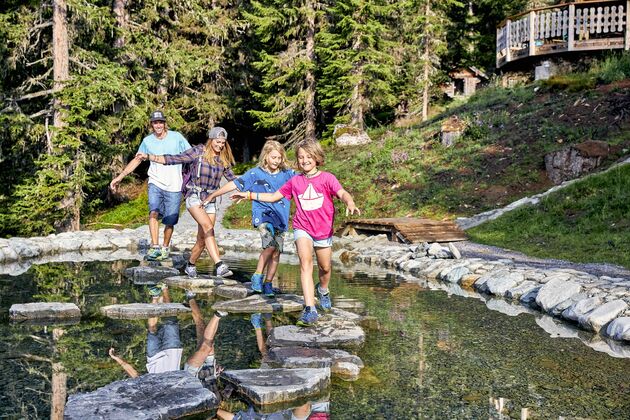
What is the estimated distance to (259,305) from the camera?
23.2 ft

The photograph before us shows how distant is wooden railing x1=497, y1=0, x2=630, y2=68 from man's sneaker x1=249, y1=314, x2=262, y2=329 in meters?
21.1

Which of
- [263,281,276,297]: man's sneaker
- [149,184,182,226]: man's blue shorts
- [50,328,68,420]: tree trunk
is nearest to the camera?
[50,328,68,420]: tree trunk

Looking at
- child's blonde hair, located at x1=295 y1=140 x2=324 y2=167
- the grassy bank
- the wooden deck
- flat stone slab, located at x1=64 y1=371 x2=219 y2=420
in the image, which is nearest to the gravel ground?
the grassy bank

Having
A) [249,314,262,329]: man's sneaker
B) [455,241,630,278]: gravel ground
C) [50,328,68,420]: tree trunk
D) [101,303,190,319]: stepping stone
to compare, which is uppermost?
[455,241,630,278]: gravel ground

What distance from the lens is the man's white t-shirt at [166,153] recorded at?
906 centimetres

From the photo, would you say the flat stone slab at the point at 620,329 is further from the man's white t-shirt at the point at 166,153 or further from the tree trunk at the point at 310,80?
the tree trunk at the point at 310,80

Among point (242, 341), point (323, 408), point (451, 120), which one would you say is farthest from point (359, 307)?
point (451, 120)

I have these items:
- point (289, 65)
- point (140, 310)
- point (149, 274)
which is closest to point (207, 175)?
point (149, 274)

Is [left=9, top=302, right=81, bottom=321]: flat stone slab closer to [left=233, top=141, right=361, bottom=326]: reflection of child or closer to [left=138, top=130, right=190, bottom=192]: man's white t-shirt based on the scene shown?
[left=233, top=141, right=361, bottom=326]: reflection of child

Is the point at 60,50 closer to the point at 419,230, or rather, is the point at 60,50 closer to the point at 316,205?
the point at 419,230

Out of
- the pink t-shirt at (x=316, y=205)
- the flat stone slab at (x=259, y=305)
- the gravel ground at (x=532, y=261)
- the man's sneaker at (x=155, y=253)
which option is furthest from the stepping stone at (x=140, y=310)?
the gravel ground at (x=532, y=261)

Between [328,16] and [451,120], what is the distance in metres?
12.6

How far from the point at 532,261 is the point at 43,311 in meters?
7.25

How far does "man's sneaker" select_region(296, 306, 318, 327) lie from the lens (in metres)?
5.77
